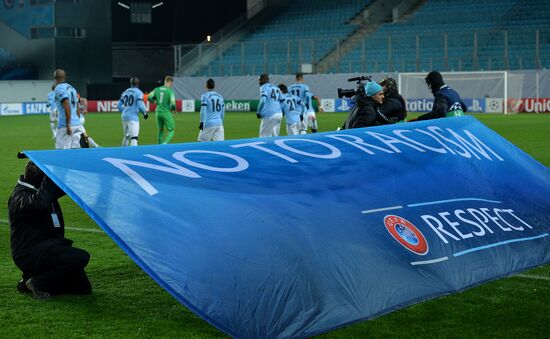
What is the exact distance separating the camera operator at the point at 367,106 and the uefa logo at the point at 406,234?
129 inches

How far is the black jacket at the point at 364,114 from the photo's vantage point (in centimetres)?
1009

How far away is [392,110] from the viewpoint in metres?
10.5

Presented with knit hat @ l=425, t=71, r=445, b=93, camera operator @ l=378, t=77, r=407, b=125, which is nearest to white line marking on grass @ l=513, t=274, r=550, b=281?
camera operator @ l=378, t=77, r=407, b=125

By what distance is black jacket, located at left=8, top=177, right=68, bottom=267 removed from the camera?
6.81 m

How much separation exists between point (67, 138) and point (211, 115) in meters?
4.14

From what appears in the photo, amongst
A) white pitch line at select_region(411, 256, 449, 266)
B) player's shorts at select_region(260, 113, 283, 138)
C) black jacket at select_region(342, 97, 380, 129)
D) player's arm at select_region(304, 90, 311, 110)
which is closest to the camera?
white pitch line at select_region(411, 256, 449, 266)

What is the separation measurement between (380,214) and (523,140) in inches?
679

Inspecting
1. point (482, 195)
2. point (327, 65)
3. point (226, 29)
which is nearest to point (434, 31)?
point (327, 65)

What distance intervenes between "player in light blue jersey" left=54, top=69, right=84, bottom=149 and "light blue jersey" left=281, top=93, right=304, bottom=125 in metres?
6.89

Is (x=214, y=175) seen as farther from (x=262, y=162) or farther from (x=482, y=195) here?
(x=482, y=195)

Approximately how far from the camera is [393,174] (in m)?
7.48

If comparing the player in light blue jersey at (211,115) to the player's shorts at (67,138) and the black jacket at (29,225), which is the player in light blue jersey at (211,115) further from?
the black jacket at (29,225)

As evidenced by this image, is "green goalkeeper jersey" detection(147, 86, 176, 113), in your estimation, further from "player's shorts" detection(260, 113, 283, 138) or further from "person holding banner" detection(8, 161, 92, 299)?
"person holding banner" detection(8, 161, 92, 299)

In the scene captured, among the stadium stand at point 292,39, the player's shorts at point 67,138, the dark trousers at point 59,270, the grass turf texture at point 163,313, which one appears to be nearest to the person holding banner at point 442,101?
the grass turf texture at point 163,313
